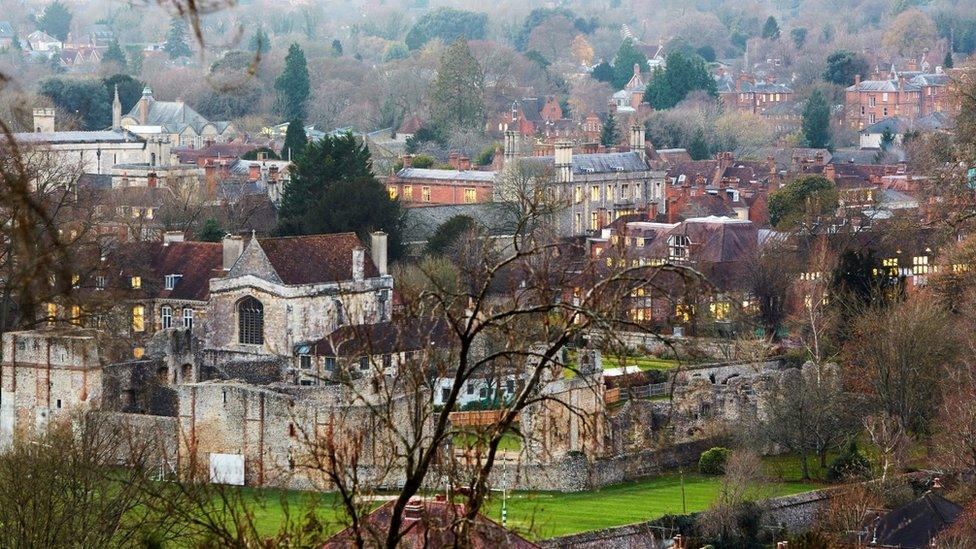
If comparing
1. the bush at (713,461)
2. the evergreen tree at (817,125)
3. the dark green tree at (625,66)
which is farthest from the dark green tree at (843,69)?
the bush at (713,461)

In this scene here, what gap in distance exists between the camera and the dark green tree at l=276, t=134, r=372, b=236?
58812mm

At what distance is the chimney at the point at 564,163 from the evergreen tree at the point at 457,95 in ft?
119

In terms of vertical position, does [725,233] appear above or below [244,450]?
above

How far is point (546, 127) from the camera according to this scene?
4813 inches

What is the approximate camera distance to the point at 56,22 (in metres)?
195

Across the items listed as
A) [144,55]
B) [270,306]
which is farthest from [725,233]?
[144,55]

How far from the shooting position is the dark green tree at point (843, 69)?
133 meters

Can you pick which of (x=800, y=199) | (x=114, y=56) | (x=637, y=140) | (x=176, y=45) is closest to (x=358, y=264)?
(x=800, y=199)

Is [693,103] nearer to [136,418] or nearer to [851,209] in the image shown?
[851,209]

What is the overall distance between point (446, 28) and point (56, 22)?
33.5m

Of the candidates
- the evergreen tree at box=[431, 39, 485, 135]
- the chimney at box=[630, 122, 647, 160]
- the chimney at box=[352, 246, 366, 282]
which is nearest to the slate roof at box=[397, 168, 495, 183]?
the chimney at box=[630, 122, 647, 160]

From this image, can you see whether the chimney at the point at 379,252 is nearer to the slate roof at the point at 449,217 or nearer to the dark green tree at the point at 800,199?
the slate roof at the point at 449,217

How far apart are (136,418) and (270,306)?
7040 millimetres

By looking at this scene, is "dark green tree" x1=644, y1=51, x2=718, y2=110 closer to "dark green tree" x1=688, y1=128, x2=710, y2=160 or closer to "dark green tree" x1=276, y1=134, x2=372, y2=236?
"dark green tree" x1=688, y1=128, x2=710, y2=160
